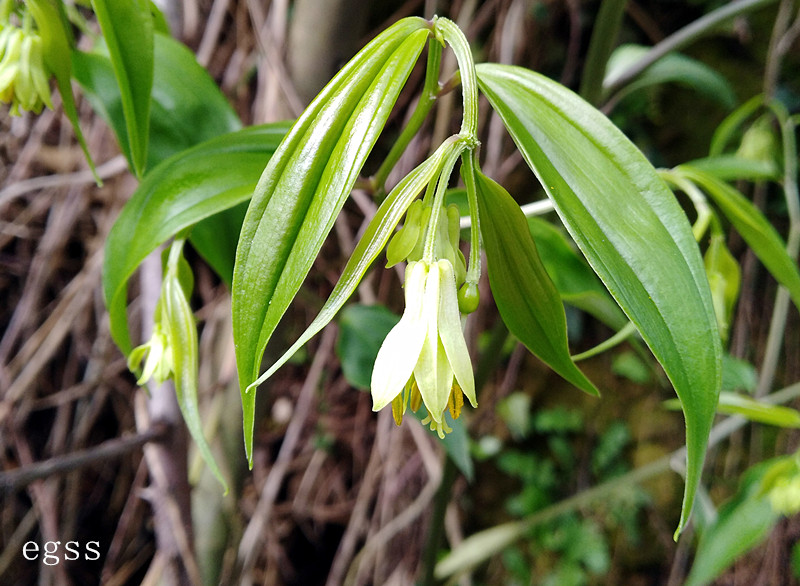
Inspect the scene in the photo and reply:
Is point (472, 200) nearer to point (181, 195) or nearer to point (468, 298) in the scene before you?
point (468, 298)

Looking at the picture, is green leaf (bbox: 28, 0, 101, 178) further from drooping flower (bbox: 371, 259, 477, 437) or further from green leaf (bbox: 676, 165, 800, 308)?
green leaf (bbox: 676, 165, 800, 308)

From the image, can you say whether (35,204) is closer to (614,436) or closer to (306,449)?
(306,449)

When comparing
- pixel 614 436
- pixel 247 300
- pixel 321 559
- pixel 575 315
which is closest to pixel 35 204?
pixel 321 559

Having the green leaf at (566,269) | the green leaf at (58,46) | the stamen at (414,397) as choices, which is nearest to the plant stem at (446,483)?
the green leaf at (566,269)

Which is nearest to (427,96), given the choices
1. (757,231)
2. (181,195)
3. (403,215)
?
(403,215)

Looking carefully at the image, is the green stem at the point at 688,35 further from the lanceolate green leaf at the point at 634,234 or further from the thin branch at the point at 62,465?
the thin branch at the point at 62,465

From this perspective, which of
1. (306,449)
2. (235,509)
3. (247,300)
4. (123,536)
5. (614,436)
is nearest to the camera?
(247,300)
